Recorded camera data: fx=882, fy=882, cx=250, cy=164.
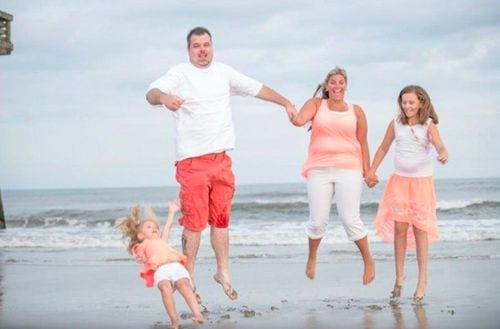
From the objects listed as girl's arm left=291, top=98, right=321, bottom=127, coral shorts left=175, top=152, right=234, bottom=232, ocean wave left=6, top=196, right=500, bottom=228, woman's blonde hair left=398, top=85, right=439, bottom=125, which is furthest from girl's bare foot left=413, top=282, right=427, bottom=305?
ocean wave left=6, top=196, right=500, bottom=228

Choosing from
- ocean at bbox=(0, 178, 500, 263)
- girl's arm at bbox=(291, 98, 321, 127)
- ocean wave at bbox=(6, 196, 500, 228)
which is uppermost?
girl's arm at bbox=(291, 98, 321, 127)

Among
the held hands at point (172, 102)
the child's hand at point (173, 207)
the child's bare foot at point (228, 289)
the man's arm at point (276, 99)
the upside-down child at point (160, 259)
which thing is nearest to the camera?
the upside-down child at point (160, 259)

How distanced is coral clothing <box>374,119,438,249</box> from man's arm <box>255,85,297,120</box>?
94 cm

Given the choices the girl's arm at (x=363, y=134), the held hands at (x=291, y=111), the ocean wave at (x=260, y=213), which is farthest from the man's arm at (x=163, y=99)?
the ocean wave at (x=260, y=213)

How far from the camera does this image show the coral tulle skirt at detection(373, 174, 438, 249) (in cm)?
750

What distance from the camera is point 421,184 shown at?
752 cm

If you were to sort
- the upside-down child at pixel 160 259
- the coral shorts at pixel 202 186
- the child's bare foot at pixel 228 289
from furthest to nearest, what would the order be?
the child's bare foot at pixel 228 289 < the coral shorts at pixel 202 186 < the upside-down child at pixel 160 259

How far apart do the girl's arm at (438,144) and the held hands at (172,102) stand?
7.12ft

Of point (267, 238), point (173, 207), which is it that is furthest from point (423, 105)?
point (267, 238)

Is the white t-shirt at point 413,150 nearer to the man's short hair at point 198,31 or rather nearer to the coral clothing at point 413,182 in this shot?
the coral clothing at point 413,182

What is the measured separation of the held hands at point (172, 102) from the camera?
6438 mm

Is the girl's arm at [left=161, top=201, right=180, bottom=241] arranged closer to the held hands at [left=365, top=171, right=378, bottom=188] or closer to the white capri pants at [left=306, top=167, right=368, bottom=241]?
the white capri pants at [left=306, top=167, right=368, bottom=241]

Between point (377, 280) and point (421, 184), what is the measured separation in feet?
6.59

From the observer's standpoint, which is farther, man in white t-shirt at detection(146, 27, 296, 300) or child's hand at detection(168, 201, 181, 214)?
man in white t-shirt at detection(146, 27, 296, 300)
